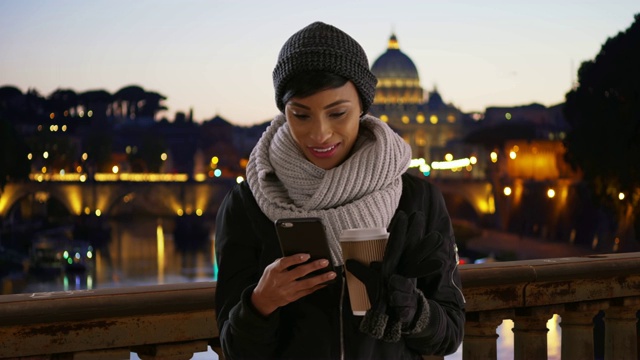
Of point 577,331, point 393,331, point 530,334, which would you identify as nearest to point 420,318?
point 393,331

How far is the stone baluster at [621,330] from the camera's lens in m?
3.23

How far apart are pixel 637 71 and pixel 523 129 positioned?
30545 millimetres

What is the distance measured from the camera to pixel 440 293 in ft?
6.51

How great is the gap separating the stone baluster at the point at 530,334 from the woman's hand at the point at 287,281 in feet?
4.29

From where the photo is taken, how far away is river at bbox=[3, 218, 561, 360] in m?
33.1

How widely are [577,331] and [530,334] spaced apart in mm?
184

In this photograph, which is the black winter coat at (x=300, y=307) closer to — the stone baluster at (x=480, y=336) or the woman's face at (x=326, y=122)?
the woman's face at (x=326, y=122)

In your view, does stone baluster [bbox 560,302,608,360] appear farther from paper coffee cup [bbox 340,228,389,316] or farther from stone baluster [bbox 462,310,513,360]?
paper coffee cup [bbox 340,228,389,316]

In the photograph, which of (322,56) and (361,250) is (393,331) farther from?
(322,56)

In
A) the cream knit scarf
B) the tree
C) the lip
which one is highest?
the tree

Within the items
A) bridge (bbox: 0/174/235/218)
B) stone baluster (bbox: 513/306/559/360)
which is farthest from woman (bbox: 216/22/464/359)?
bridge (bbox: 0/174/235/218)

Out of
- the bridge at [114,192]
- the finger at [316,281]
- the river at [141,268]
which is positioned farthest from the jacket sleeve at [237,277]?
the bridge at [114,192]

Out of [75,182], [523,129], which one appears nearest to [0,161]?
[75,182]

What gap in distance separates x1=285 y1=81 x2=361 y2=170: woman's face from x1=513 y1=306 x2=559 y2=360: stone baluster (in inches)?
47.0
